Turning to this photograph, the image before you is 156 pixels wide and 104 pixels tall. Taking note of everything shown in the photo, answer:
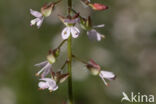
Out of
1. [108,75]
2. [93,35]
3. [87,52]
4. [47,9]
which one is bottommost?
[87,52]

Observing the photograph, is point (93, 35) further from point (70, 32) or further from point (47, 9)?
point (47, 9)

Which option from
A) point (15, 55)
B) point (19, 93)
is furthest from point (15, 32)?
point (19, 93)

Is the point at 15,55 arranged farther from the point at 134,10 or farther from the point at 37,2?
the point at 134,10

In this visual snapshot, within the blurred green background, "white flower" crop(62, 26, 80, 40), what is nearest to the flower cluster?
"white flower" crop(62, 26, 80, 40)

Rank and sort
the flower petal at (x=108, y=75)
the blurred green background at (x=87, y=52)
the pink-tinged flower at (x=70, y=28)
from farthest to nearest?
the blurred green background at (x=87, y=52), the flower petal at (x=108, y=75), the pink-tinged flower at (x=70, y=28)

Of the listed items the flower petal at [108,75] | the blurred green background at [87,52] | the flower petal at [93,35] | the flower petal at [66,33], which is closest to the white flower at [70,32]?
the flower petal at [66,33]

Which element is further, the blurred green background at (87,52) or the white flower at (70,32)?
the blurred green background at (87,52)

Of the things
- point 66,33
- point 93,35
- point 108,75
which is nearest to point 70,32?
point 66,33

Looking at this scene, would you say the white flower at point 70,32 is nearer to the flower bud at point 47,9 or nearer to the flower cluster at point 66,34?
the flower cluster at point 66,34
